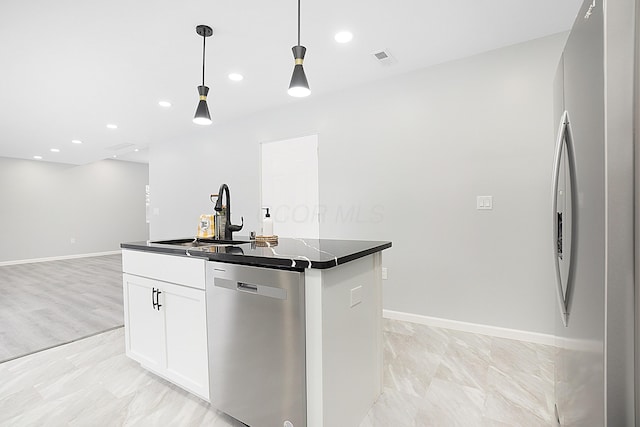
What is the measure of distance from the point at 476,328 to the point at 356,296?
183 cm

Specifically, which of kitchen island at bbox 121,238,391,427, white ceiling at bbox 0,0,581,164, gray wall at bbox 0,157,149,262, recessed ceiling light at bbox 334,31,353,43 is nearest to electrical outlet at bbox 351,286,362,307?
kitchen island at bbox 121,238,391,427

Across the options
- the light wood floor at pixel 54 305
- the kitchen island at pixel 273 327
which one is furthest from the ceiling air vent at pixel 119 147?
the kitchen island at pixel 273 327

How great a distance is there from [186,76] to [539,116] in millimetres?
3323

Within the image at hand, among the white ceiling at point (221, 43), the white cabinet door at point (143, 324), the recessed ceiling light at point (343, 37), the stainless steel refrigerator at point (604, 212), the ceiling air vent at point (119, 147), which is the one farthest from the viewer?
the ceiling air vent at point (119, 147)

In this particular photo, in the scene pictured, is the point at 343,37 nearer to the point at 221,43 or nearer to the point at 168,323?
the point at 221,43

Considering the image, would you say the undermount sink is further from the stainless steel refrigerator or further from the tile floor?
the stainless steel refrigerator

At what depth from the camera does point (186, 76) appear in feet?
10.5

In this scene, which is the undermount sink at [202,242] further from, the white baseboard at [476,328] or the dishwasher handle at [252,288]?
the white baseboard at [476,328]

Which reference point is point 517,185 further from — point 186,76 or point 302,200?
point 186,76

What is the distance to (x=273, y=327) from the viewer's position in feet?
4.53

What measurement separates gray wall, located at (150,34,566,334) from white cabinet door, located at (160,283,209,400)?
6.70ft

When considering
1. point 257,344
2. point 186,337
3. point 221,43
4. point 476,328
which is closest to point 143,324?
point 186,337

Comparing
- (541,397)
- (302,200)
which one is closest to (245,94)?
(302,200)

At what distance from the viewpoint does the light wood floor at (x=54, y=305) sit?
2762mm
